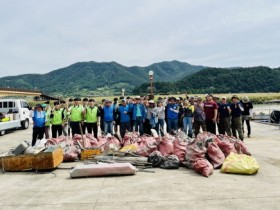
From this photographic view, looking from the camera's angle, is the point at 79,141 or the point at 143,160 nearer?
the point at 143,160

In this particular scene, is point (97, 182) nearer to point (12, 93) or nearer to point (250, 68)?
point (12, 93)

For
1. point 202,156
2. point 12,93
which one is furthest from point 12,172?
point 12,93

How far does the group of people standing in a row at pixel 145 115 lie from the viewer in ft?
35.9

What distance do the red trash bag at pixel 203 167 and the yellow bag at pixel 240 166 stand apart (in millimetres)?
347

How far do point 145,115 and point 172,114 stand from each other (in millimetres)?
971

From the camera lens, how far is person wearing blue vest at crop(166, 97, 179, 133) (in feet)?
36.7

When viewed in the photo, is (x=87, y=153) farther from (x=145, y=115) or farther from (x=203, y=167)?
(x=203, y=167)

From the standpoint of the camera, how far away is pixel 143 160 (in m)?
7.83

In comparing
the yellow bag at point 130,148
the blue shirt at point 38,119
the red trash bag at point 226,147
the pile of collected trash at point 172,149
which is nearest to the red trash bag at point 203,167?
the pile of collected trash at point 172,149

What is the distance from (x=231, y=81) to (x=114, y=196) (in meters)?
134

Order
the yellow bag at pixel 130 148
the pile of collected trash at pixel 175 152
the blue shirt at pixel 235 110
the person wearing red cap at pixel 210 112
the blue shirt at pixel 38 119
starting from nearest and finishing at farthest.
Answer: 1. the pile of collected trash at pixel 175 152
2. the yellow bag at pixel 130 148
3. the blue shirt at pixel 38 119
4. the person wearing red cap at pixel 210 112
5. the blue shirt at pixel 235 110

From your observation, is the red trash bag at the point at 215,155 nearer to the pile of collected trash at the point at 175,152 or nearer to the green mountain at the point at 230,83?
the pile of collected trash at the point at 175,152

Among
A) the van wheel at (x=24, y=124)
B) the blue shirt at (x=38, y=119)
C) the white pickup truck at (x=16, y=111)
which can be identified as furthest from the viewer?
the van wheel at (x=24, y=124)

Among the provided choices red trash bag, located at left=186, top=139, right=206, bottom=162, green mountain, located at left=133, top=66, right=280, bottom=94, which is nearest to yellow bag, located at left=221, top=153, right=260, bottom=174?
red trash bag, located at left=186, top=139, right=206, bottom=162
